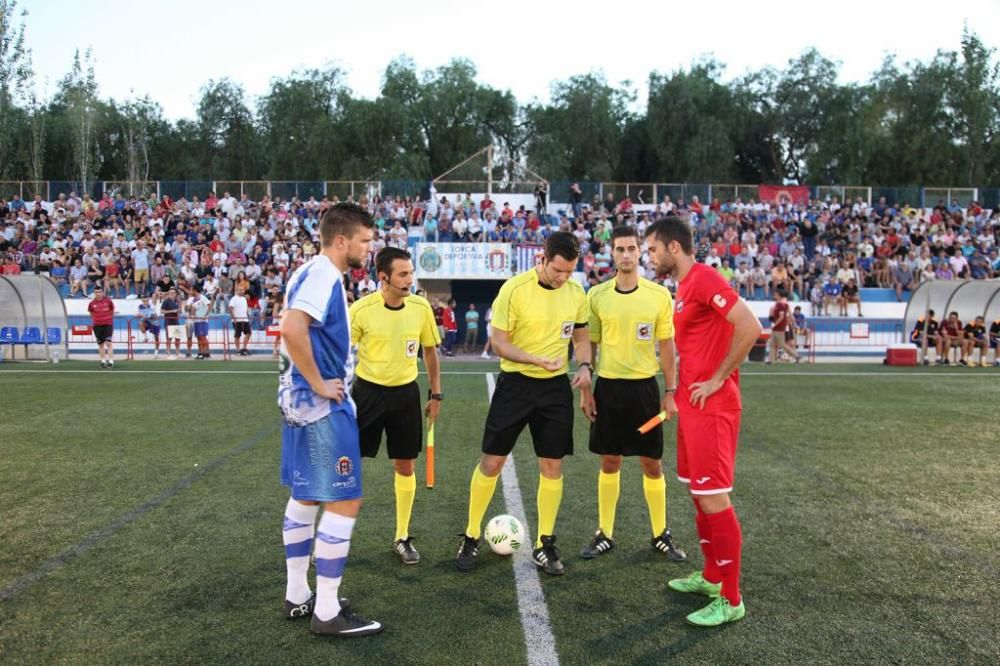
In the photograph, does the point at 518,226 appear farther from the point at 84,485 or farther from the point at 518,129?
the point at 518,129

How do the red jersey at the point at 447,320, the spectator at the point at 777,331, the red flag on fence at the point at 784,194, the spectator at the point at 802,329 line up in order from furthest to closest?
the red flag on fence at the point at 784,194, the red jersey at the point at 447,320, the spectator at the point at 802,329, the spectator at the point at 777,331

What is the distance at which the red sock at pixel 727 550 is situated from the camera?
4.30m

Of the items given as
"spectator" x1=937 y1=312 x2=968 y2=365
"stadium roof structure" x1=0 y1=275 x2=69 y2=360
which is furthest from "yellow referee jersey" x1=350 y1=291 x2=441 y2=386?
"spectator" x1=937 y1=312 x2=968 y2=365

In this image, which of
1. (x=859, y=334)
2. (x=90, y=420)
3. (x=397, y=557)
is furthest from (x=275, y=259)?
(x=397, y=557)

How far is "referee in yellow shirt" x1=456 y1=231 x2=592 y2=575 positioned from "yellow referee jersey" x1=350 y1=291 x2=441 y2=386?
58 centimetres

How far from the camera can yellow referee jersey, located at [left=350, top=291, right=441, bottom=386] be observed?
5.54m

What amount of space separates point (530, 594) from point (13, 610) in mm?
2836

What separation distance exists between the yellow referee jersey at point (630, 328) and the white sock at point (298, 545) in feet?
7.34

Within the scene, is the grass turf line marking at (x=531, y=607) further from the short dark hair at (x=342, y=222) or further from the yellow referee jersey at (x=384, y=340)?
the short dark hair at (x=342, y=222)

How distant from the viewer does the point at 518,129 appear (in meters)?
58.9

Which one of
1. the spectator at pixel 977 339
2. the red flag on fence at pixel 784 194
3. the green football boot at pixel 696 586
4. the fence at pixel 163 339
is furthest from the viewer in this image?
the red flag on fence at pixel 784 194

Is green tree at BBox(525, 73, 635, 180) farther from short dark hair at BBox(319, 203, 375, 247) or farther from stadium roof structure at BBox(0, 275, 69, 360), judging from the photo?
short dark hair at BBox(319, 203, 375, 247)

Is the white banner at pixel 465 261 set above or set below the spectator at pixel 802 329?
above

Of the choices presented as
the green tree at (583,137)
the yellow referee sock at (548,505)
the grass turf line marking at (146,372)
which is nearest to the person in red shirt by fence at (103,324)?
the grass turf line marking at (146,372)
